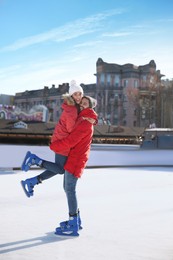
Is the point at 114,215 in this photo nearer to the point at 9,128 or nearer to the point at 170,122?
the point at 9,128

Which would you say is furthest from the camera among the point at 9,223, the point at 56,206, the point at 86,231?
the point at 56,206

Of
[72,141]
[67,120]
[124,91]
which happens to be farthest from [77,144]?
[124,91]

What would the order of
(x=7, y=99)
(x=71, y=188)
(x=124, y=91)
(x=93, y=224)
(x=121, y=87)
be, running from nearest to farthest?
(x=71, y=188)
(x=93, y=224)
(x=124, y=91)
(x=121, y=87)
(x=7, y=99)

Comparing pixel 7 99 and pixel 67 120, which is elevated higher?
pixel 7 99

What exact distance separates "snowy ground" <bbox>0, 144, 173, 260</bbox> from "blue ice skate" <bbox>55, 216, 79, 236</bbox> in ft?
0.24

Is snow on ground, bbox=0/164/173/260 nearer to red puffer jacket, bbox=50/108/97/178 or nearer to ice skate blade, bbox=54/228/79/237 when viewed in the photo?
ice skate blade, bbox=54/228/79/237

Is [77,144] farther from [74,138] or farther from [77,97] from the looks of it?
[77,97]

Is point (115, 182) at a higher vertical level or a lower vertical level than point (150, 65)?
lower

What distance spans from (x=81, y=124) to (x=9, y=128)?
25.8 metres

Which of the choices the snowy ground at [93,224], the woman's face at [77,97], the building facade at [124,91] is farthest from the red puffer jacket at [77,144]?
the building facade at [124,91]

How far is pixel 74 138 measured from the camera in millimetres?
3730

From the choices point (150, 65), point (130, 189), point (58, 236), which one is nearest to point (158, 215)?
point (58, 236)

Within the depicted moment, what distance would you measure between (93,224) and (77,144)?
104cm

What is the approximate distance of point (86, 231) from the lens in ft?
13.0
